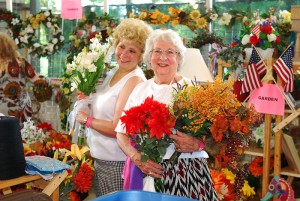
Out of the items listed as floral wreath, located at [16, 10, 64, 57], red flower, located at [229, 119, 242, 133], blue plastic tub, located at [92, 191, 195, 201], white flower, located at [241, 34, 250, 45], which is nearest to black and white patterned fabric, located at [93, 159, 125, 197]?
red flower, located at [229, 119, 242, 133]

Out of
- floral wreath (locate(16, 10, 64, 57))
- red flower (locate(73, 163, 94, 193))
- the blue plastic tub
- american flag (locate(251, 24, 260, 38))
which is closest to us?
the blue plastic tub

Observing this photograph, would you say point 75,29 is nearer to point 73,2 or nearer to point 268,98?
point 73,2

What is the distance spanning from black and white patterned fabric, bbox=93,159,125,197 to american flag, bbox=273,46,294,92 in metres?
2.00

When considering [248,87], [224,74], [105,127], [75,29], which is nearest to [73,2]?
[75,29]

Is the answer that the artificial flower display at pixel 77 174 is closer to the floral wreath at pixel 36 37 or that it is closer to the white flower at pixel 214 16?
the white flower at pixel 214 16

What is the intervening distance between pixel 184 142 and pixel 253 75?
2.30 metres

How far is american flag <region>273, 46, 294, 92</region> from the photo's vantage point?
4395mm

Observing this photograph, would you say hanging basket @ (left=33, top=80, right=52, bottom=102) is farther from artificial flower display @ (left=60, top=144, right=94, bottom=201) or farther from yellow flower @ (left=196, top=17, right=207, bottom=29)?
artificial flower display @ (left=60, top=144, right=94, bottom=201)

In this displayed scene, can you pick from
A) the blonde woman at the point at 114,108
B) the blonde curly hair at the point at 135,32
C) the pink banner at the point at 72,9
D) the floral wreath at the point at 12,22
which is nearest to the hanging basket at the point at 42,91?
the pink banner at the point at 72,9

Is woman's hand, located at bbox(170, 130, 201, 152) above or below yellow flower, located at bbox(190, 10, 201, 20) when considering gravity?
below

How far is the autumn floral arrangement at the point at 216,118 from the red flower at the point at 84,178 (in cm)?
98

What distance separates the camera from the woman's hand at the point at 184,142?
2.46 m

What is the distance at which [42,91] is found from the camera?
5.77 meters

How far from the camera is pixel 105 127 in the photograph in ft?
9.80
